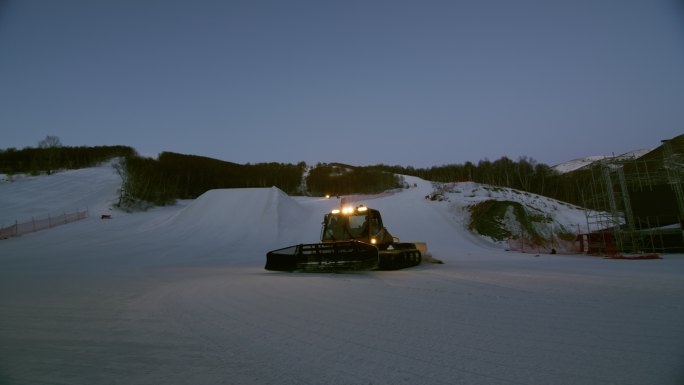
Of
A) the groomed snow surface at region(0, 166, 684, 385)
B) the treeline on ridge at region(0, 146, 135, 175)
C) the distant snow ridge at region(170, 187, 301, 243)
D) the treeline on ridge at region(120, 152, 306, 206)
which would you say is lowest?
the groomed snow surface at region(0, 166, 684, 385)

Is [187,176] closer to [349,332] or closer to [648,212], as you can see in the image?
[648,212]

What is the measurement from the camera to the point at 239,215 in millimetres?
32125

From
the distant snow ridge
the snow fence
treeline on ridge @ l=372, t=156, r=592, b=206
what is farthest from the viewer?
treeline on ridge @ l=372, t=156, r=592, b=206

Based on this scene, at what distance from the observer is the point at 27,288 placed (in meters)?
8.80

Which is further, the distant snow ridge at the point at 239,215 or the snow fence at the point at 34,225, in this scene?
the distant snow ridge at the point at 239,215

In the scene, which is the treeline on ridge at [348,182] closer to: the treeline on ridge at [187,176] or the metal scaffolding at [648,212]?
the treeline on ridge at [187,176]

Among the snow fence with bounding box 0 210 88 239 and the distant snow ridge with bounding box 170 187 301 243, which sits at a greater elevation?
the snow fence with bounding box 0 210 88 239

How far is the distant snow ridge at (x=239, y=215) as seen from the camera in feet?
93.9

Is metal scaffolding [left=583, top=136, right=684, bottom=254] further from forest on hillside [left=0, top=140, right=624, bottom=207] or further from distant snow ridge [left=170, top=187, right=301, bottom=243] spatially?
forest on hillside [left=0, top=140, right=624, bottom=207]

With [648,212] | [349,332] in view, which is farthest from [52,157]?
[648,212]

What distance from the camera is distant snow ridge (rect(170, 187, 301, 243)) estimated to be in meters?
28.6

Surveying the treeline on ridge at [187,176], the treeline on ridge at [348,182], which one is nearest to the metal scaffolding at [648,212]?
the treeline on ridge at [187,176]

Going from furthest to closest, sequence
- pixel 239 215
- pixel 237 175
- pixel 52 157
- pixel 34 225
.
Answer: pixel 237 175, pixel 52 157, pixel 239 215, pixel 34 225

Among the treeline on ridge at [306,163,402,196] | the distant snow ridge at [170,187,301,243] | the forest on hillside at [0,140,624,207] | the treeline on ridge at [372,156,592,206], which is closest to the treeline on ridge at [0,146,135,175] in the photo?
the forest on hillside at [0,140,624,207]
